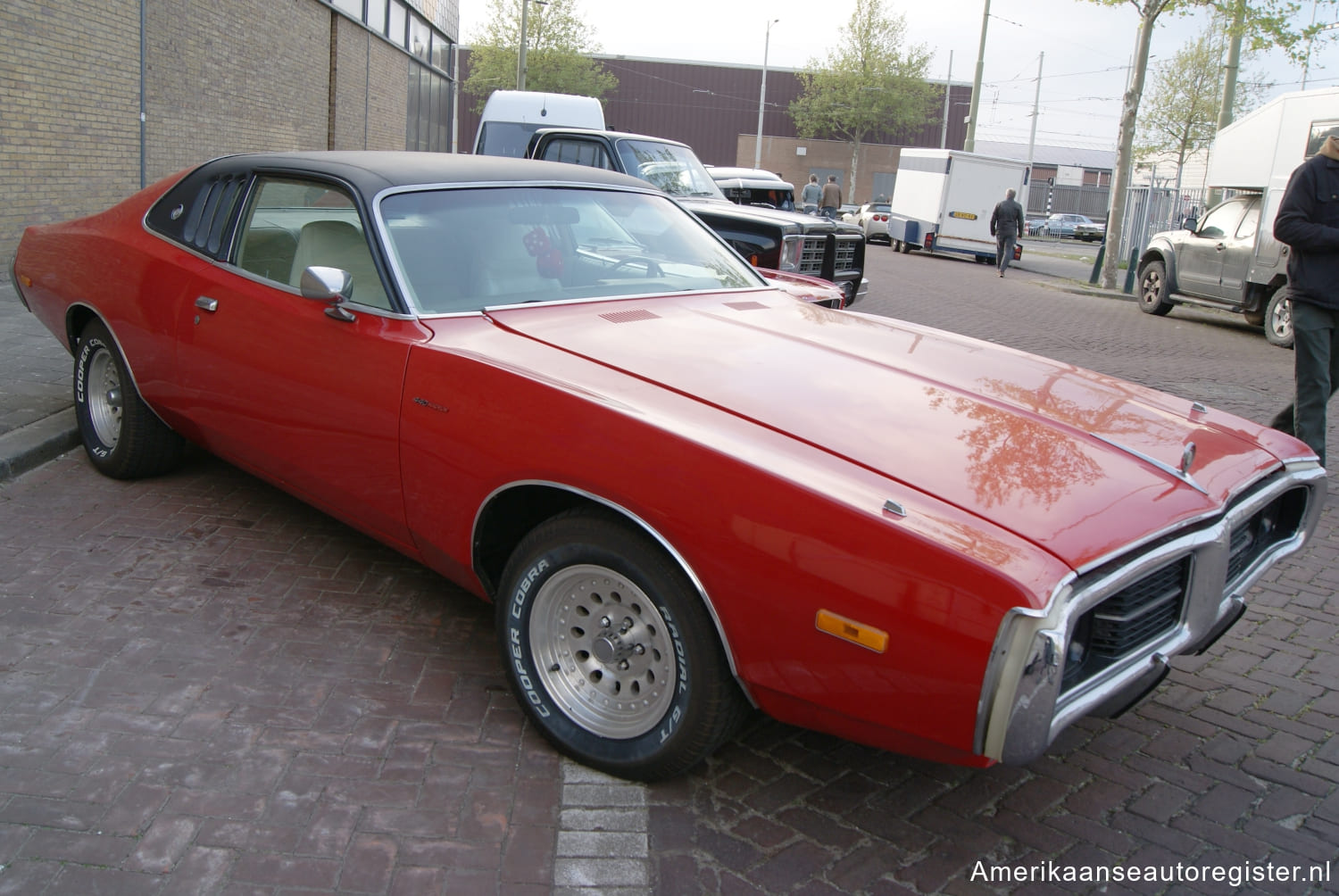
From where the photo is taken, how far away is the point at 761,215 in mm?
9609

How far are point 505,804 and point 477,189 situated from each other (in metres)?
2.15

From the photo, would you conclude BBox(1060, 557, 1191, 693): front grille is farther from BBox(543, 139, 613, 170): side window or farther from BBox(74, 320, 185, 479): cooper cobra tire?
BBox(543, 139, 613, 170): side window

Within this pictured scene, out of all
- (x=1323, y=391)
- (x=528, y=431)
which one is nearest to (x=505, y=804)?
(x=528, y=431)

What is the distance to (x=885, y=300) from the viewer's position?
14.4 meters

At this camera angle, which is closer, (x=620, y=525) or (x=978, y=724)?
(x=978, y=724)

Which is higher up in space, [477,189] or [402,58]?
[402,58]

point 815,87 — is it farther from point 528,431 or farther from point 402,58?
point 528,431

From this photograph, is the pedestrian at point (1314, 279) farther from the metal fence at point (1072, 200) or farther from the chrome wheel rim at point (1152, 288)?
the metal fence at point (1072, 200)

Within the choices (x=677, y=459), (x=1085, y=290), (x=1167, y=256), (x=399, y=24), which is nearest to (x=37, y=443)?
(x=677, y=459)

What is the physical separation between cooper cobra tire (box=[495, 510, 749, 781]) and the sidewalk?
3.22 m

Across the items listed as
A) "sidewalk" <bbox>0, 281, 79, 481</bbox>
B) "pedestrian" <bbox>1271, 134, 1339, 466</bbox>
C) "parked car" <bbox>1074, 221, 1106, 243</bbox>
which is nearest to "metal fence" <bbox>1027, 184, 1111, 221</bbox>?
"parked car" <bbox>1074, 221, 1106, 243</bbox>

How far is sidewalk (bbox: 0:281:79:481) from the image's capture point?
193 inches

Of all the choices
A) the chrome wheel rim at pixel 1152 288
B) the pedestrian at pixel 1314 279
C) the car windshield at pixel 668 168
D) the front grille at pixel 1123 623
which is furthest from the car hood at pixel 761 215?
the front grille at pixel 1123 623

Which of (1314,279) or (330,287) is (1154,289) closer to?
(1314,279)
